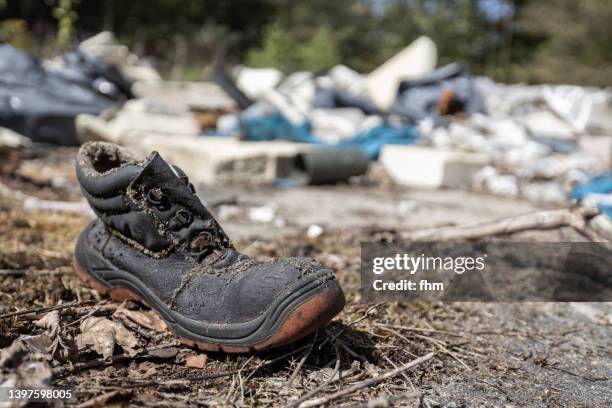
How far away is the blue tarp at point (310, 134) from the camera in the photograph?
5570 millimetres

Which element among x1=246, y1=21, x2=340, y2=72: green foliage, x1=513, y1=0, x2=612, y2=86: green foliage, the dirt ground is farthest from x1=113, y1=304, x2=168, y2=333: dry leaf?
x1=513, y1=0, x2=612, y2=86: green foliage

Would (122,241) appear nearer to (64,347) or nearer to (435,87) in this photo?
(64,347)

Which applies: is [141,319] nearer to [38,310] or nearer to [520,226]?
[38,310]

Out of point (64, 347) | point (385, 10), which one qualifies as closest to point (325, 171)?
point (64, 347)

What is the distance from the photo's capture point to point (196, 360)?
1.29m

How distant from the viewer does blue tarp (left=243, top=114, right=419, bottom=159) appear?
18.3ft

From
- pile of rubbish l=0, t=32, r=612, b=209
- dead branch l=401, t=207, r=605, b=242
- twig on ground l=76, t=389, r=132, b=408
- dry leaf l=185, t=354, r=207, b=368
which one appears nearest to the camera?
twig on ground l=76, t=389, r=132, b=408

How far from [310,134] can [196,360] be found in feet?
16.4

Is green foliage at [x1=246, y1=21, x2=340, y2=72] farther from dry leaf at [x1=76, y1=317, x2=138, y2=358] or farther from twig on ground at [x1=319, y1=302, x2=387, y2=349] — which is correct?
dry leaf at [x1=76, y1=317, x2=138, y2=358]

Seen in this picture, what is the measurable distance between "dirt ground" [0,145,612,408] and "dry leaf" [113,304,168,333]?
13 mm

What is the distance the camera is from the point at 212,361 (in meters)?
1.30

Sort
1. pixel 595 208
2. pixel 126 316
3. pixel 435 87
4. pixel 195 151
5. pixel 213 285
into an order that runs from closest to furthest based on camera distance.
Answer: pixel 213 285
pixel 126 316
pixel 595 208
pixel 195 151
pixel 435 87

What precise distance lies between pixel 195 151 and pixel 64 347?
3368 millimetres

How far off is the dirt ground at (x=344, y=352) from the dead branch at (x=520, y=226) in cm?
19
